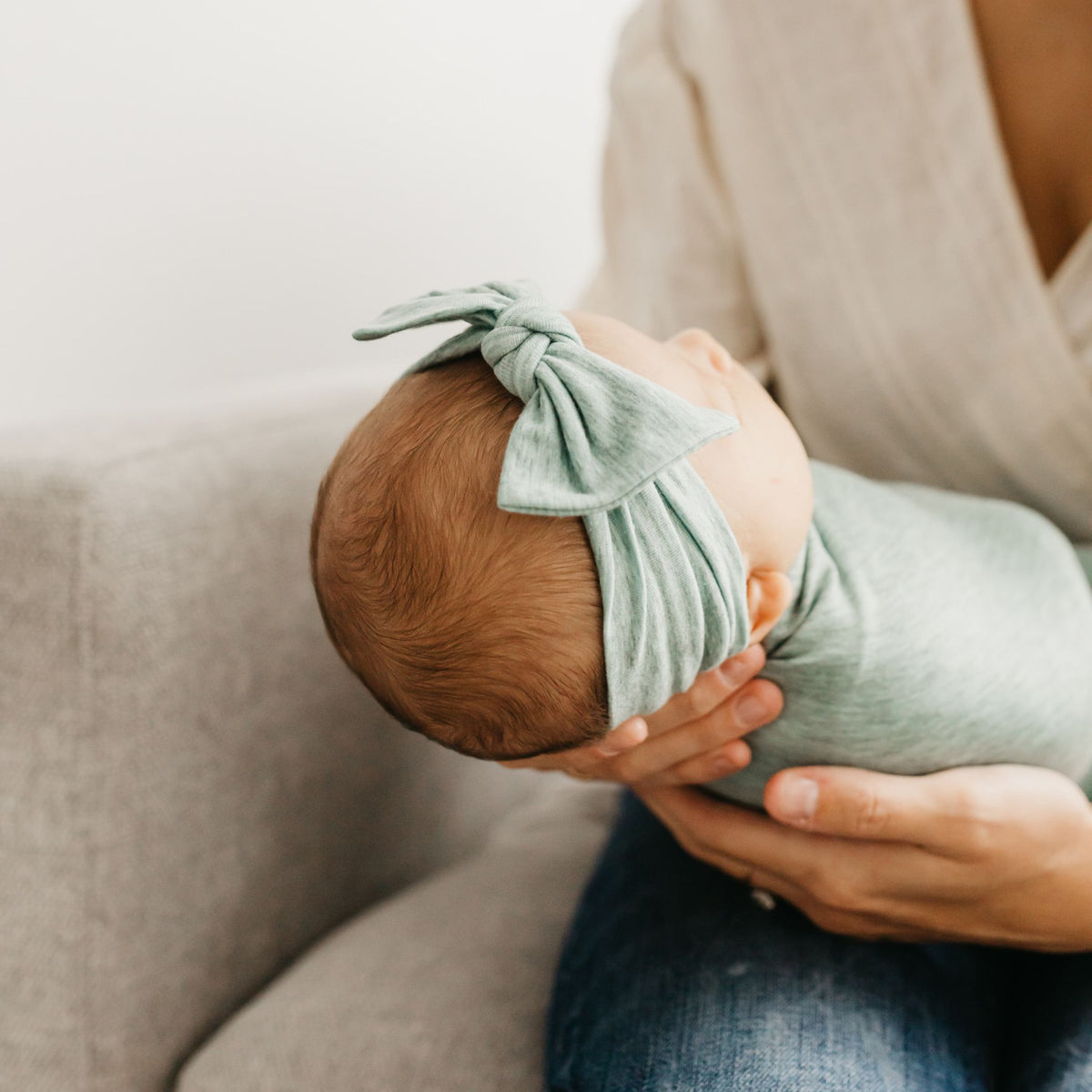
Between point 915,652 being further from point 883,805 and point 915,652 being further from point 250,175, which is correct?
point 250,175

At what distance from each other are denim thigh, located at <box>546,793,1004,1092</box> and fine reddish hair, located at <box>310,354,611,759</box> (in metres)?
0.23

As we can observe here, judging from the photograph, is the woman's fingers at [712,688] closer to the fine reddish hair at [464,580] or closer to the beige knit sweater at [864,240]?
the fine reddish hair at [464,580]

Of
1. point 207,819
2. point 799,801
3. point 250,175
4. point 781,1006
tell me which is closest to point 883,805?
point 799,801

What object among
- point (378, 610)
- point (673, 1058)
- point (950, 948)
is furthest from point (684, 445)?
point (950, 948)

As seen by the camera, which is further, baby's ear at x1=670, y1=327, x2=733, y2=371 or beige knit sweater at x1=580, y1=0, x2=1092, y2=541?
beige knit sweater at x1=580, y1=0, x2=1092, y2=541

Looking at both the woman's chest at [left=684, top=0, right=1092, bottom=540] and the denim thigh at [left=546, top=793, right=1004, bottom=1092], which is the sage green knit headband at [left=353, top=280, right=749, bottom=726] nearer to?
the denim thigh at [left=546, top=793, right=1004, bottom=1092]

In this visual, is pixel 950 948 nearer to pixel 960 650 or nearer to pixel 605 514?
pixel 960 650

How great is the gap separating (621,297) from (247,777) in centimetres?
69

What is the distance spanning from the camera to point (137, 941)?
669mm

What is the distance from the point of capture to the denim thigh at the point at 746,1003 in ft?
1.96

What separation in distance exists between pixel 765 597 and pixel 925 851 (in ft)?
0.77

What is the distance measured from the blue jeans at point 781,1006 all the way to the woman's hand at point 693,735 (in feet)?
0.41

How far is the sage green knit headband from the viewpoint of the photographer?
47 centimetres

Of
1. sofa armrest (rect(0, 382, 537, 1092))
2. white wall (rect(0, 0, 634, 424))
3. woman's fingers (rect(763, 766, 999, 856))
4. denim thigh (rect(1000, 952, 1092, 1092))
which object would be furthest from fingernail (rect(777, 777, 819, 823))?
white wall (rect(0, 0, 634, 424))
